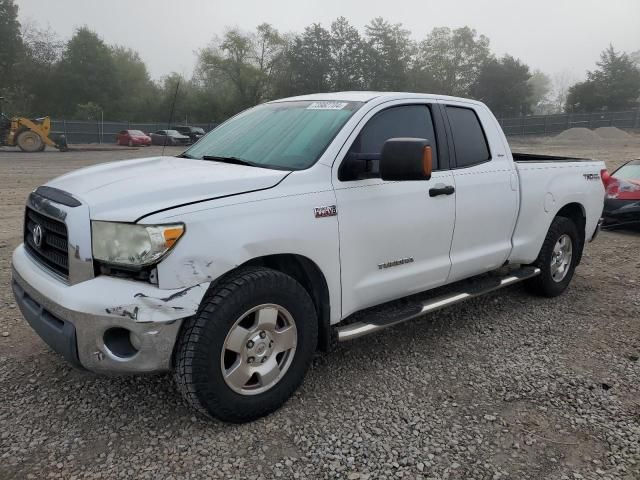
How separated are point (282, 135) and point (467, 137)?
1.58 metres

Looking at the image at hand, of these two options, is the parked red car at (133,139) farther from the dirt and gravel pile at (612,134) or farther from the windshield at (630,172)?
the dirt and gravel pile at (612,134)

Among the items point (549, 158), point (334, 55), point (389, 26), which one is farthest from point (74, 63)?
point (549, 158)

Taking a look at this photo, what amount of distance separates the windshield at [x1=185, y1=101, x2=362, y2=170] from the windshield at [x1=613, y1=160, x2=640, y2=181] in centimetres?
684

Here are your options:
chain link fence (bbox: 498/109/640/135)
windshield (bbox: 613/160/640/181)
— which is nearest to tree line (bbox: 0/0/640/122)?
chain link fence (bbox: 498/109/640/135)

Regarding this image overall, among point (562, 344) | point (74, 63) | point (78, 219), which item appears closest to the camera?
point (78, 219)

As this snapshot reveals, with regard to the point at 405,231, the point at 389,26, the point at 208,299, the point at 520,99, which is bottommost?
the point at 208,299

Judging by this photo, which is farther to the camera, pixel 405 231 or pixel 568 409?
pixel 405 231

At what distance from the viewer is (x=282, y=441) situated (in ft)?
9.56

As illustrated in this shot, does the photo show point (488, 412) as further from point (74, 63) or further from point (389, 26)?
point (389, 26)

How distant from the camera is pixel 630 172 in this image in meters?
8.83

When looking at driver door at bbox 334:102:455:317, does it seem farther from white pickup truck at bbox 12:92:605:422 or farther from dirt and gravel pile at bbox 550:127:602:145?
dirt and gravel pile at bbox 550:127:602:145

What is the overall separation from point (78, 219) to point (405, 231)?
78.1 inches

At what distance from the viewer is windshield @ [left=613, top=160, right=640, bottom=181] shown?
8688 mm

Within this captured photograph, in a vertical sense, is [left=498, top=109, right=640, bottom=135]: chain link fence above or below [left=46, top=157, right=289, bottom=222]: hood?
above
